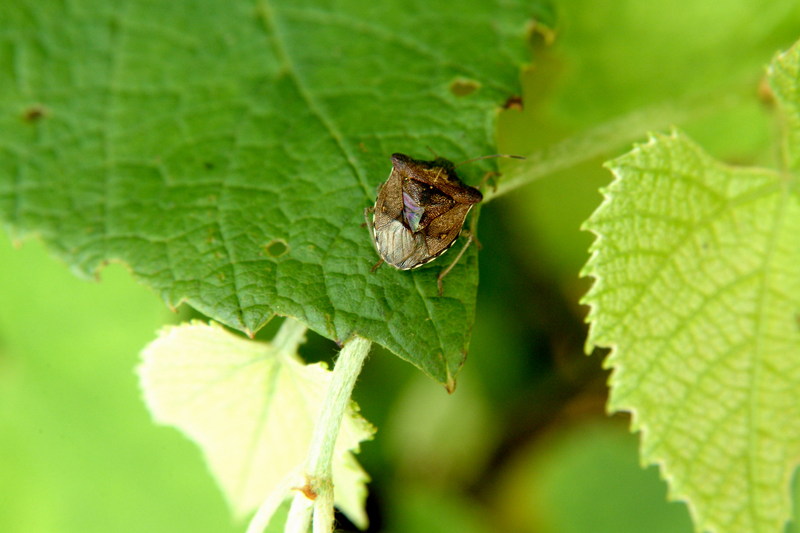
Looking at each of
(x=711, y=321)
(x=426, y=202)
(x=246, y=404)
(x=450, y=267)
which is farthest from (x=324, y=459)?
(x=711, y=321)

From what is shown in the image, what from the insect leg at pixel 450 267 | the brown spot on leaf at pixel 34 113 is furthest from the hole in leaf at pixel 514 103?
the brown spot on leaf at pixel 34 113

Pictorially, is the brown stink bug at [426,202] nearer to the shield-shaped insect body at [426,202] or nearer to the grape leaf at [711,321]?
the shield-shaped insect body at [426,202]

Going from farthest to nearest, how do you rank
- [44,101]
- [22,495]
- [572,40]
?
1. [572,40]
2. [22,495]
3. [44,101]

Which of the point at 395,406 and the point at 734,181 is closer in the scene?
the point at 734,181

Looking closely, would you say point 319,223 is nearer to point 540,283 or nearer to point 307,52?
point 307,52

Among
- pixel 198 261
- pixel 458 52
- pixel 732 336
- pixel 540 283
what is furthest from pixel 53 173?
pixel 732 336

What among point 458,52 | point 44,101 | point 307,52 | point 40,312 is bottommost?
point 40,312

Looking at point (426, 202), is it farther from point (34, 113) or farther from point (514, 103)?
point (34, 113)

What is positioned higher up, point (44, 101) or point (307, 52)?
point (307, 52)
